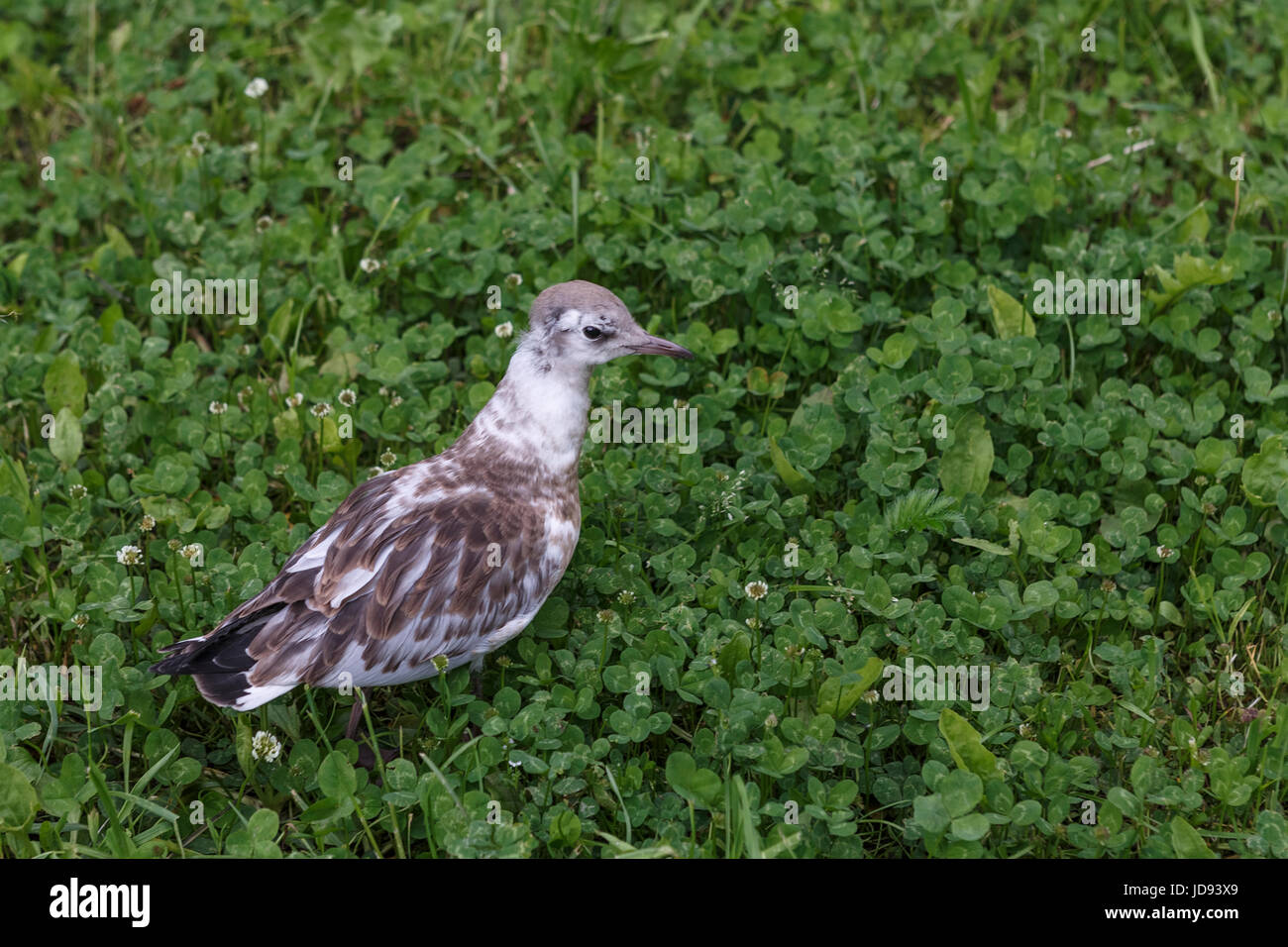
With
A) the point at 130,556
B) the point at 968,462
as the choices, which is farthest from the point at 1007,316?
the point at 130,556

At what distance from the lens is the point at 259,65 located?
830cm

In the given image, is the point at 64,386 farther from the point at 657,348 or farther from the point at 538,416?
the point at 657,348

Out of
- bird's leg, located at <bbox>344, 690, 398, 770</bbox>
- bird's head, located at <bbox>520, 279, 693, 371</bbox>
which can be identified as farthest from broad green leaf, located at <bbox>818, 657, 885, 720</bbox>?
bird's leg, located at <bbox>344, 690, 398, 770</bbox>

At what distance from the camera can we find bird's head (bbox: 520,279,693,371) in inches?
207

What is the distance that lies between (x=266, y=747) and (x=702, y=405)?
259 cm

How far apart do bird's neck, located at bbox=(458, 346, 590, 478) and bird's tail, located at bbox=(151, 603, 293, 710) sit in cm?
110

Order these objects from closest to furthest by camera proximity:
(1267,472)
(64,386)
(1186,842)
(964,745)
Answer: (1186,842), (964,745), (1267,472), (64,386)

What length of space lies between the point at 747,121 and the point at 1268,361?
3241 millimetres

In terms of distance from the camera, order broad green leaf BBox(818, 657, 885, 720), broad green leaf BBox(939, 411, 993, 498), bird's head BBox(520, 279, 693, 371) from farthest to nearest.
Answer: broad green leaf BBox(939, 411, 993, 498)
bird's head BBox(520, 279, 693, 371)
broad green leaf BBox(818, 657, 885, 720)

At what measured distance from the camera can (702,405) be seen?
6.30 meters

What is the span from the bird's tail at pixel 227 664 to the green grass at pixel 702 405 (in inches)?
9.3

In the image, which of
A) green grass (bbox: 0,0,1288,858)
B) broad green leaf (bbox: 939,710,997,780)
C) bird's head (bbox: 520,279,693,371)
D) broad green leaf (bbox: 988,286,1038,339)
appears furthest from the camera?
broad green leaf (bbox: 988,286,1038,339)

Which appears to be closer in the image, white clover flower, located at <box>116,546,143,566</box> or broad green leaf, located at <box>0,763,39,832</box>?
broad green leaf, located at <box>0,763,39,832</box>

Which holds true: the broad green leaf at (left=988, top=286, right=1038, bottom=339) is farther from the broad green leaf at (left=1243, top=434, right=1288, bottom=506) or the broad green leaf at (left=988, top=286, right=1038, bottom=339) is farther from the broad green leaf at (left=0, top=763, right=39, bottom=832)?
the broad green leaf at (left=0, top=763, right=39, bottom=832)
